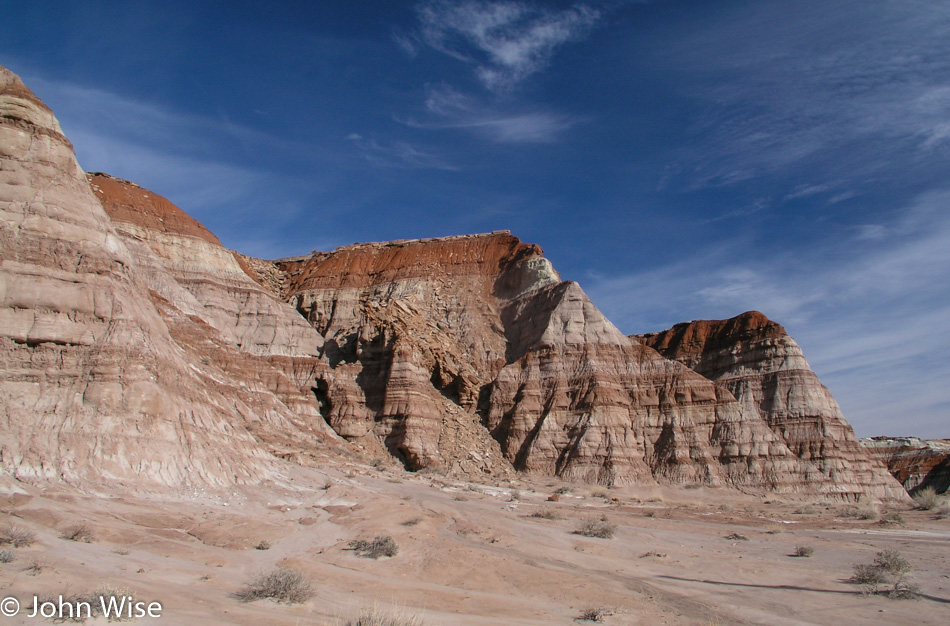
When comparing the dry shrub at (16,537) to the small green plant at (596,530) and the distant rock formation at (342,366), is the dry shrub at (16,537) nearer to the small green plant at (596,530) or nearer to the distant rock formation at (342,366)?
the distant rock formation at (342,366)

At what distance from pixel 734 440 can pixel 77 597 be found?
42.0 meters

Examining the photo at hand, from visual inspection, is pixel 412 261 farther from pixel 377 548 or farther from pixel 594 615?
pixel 594 615

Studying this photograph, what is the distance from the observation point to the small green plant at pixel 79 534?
491 inches

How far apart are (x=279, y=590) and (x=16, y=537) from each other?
17.2 ft

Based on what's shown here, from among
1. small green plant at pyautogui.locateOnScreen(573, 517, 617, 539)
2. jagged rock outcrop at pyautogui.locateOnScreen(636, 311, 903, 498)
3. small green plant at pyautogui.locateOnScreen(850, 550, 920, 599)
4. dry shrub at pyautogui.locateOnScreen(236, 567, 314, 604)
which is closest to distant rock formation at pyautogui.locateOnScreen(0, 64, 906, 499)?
jagged rock outcrop at pyautogui.locateOnScreen(636, 311, 903, 498)

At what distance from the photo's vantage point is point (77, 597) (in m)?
8.60

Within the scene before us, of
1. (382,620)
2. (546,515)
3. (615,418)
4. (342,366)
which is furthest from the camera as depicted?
(615,418)

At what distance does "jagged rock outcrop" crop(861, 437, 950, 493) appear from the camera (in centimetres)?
7169

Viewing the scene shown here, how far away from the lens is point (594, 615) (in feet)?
35.6

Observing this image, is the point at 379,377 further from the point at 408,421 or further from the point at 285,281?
the point at 285,281

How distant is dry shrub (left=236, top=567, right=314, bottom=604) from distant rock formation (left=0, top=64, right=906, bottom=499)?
865cm

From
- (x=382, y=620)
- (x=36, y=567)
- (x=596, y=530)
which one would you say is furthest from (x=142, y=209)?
(x=382, y=620)

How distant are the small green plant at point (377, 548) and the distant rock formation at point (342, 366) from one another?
257 inches

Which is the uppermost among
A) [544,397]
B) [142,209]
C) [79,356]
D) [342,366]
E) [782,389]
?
[142,209]
